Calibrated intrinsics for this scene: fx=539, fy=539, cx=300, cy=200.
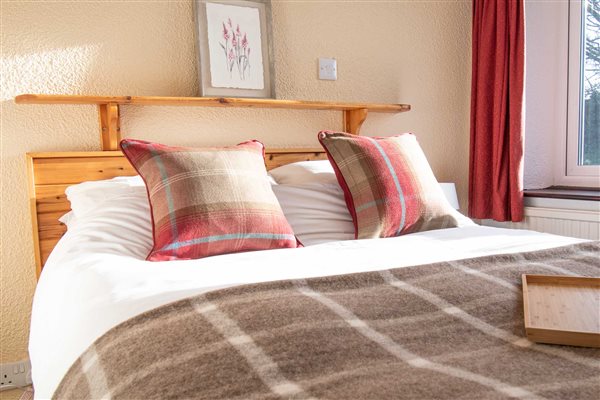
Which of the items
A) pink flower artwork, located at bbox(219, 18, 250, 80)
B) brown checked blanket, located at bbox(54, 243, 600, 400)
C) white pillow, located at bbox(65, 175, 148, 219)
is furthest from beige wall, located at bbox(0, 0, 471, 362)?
brown checked blanket, located at bbox(54, 243, 600, 400)

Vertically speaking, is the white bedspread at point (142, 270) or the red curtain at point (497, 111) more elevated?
the red curtain at point (497, 111)

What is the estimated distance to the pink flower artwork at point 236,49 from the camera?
2086 millimetres

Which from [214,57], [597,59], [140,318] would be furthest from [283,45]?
[140,318]

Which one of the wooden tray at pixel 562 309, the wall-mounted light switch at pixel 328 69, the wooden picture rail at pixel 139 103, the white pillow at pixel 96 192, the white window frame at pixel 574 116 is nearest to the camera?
the wooden tray at pixel 562 309

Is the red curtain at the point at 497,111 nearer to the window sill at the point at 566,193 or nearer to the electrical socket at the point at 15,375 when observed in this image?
the window sill at the point at 566,193

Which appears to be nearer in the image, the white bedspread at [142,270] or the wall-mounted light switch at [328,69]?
the white bedspread at [142,270]

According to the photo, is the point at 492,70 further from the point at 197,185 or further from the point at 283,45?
the point at 197,185

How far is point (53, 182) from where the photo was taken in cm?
181

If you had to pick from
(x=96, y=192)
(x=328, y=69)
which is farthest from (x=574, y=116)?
(x=96, y=192)

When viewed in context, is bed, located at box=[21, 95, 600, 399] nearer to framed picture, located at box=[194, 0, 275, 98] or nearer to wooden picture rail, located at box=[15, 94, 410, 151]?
wooden picture rail, located at box=[15, 94, 410, 151]

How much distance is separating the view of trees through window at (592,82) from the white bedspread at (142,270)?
40.6 inches

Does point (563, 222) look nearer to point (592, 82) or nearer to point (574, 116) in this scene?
point (574, 116)

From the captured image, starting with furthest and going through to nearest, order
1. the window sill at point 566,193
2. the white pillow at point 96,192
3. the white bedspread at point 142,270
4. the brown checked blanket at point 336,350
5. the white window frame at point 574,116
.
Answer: the white window frame at point 574,116
the window sill at point 566,193
the white pillow at point 96,192
the white bedspread at point 142,270
the brown checked blanket at point 336,350

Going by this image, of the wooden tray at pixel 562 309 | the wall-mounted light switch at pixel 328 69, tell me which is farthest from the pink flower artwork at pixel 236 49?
the wooden tray at pixel 562 309
